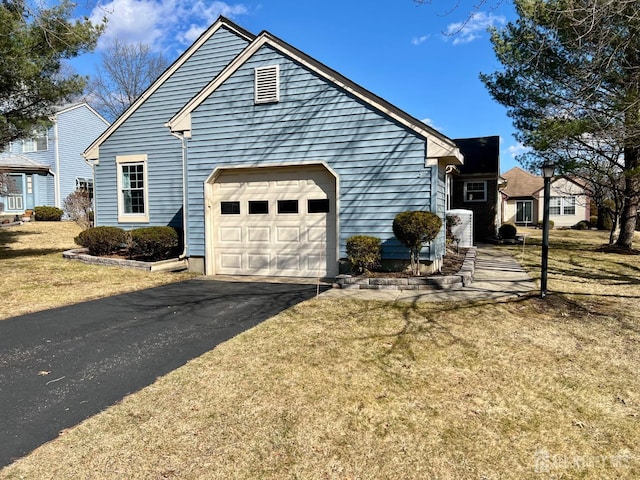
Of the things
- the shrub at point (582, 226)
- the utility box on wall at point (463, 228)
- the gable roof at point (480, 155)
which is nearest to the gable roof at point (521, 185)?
the shrub at point (582, 226)

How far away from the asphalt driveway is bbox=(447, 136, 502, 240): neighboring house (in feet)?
50.1

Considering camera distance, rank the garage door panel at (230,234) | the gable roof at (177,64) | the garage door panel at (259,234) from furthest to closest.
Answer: the gable roof at (177,64) < the garage door panel at (230,234) < the garage door panel at (259,234)

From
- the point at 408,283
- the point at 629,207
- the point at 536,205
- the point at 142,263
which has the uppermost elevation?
the point at 536,205

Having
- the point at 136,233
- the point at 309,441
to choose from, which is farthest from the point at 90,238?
the point at 309,441

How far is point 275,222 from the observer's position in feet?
32.0

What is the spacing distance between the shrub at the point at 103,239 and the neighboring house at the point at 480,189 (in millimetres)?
15186

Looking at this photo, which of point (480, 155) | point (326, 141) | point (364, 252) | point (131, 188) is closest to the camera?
point (364, 252)

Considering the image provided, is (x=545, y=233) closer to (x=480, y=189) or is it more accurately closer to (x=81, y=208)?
(x=480, y=189)

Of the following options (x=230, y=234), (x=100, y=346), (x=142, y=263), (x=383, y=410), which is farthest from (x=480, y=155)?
(x=100, y=346)

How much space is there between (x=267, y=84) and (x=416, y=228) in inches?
191

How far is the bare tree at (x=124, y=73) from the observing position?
32594 millimetres

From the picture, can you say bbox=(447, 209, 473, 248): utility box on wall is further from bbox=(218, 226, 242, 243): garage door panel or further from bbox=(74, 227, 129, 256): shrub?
bbox=(74, 227, 129, 256): shrub

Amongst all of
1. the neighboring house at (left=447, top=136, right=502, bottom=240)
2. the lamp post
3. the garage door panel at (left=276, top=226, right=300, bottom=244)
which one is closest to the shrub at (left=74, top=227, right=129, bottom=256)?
the garage door panel at (left=276, top=226, right=300, bottom=244)

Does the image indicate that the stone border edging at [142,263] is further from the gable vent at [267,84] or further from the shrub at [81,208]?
the shrub at [81,208]
